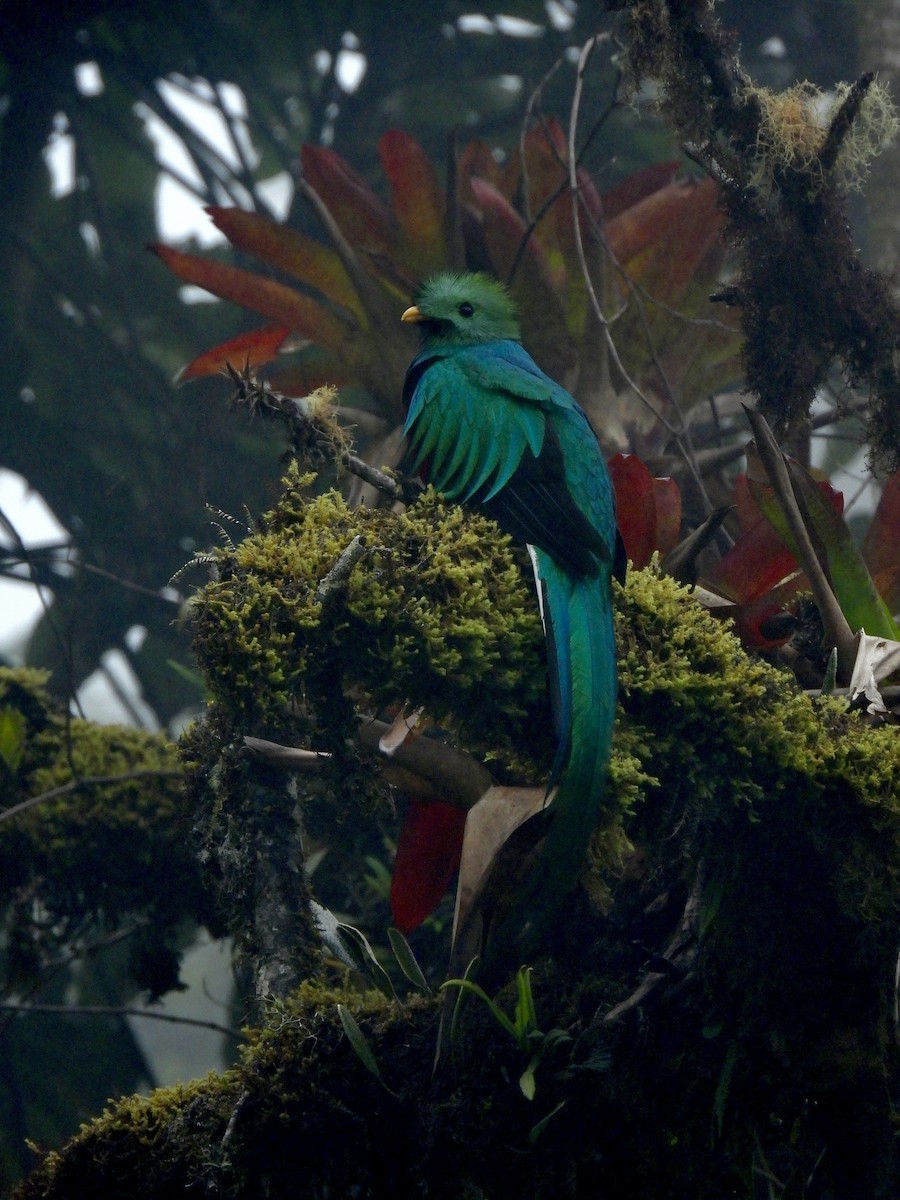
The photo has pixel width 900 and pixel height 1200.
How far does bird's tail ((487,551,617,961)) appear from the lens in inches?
54.2

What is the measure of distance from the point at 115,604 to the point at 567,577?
240cm

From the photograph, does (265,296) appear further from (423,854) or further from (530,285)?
(423,854)

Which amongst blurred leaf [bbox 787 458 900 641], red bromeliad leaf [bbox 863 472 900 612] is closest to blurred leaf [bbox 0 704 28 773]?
blurred leaf [bbox 787 458 900 641]

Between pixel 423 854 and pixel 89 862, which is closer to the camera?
pixel 423 854

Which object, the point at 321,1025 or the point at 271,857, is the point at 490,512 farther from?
the point at 321,1025

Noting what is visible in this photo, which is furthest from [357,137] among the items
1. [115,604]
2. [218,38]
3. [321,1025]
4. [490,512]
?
[321,1025]

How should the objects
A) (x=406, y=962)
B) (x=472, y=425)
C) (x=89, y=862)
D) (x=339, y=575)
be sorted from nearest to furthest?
1. (x=339, y=575)
2. (x=406, y=962)
3. (x=472, y=425)
4. (x=89, y=862)

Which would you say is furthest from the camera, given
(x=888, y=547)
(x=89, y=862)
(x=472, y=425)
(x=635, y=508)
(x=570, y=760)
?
(x=89, y=862)

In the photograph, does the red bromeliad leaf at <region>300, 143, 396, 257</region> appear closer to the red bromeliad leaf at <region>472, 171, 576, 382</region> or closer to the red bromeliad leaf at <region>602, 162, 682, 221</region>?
the red bromeliad leaf at <region>472, 171, 576, 382</region>

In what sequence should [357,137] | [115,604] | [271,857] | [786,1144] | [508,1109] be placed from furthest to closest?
[357,137], [115,604], [271,857], [786,1144], [508,1109]

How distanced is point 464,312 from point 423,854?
1.09 m

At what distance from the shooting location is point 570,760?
139 cm

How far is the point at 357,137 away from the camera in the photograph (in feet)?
12.4

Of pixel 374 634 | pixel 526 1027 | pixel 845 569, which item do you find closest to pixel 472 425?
pixel 374 634
